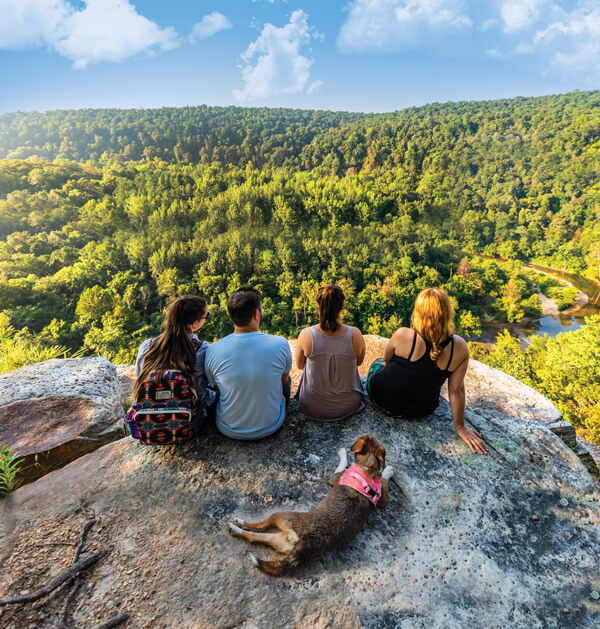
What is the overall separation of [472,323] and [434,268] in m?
14.5

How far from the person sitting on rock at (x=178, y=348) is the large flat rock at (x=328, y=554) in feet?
2.74

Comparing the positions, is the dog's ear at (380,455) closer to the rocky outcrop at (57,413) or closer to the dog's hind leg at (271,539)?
the dog's hind leg at (271,539)

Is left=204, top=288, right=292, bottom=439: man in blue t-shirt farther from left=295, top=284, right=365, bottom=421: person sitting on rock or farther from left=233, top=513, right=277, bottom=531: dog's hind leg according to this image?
left=233, top=513, right=277, bottom=531: dog's hind leg

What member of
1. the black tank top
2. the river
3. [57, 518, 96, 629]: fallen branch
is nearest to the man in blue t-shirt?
the black tank top

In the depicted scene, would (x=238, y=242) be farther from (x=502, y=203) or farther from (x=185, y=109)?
(x=185, y=109)

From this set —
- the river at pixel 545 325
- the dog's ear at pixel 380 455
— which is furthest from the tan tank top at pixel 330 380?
the river at pixel 545 325

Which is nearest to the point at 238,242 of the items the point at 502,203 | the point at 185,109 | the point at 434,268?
the point at 434,268

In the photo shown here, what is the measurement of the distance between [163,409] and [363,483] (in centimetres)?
169

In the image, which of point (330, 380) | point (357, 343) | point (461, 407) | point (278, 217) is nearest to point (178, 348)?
point (330, 380)

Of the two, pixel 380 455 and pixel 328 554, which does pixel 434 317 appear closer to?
pixel 380 455

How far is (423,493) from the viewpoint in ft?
8.63

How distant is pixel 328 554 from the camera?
83.4 inches

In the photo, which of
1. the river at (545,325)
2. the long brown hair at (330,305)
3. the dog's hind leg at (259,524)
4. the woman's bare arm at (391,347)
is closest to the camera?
the dog's hind leg at (259,524)

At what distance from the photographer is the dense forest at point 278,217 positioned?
118 ft
